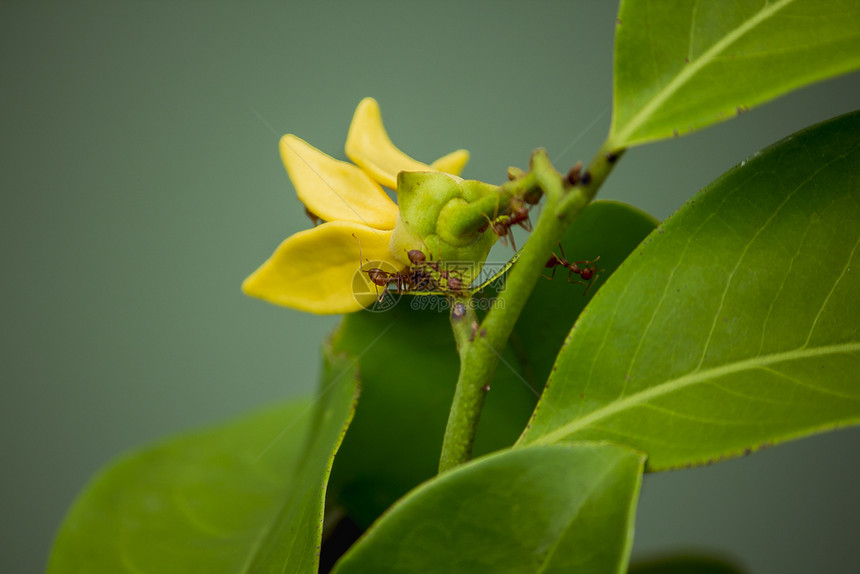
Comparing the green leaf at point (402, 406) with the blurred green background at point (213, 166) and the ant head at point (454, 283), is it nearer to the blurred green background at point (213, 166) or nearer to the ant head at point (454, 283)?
the ant head at point (454, 283)

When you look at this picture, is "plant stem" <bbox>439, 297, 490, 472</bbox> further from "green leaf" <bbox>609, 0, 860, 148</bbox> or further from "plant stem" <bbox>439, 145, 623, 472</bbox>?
"green leaf" <bbox>609, 0, 860, 148</bbox>

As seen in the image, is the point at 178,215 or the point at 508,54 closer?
the point at 508,54

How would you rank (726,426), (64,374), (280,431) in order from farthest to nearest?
(64,374) → (280,431) → (726,426)

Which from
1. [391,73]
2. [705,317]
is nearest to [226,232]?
[391,73]

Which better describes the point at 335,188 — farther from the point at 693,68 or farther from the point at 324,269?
the point at 693,68

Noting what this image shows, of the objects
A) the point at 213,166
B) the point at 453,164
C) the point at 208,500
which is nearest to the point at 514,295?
the point at 453,164

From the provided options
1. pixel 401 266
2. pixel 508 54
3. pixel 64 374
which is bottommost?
pixel 64 374

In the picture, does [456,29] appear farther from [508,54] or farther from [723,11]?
[723,11]
